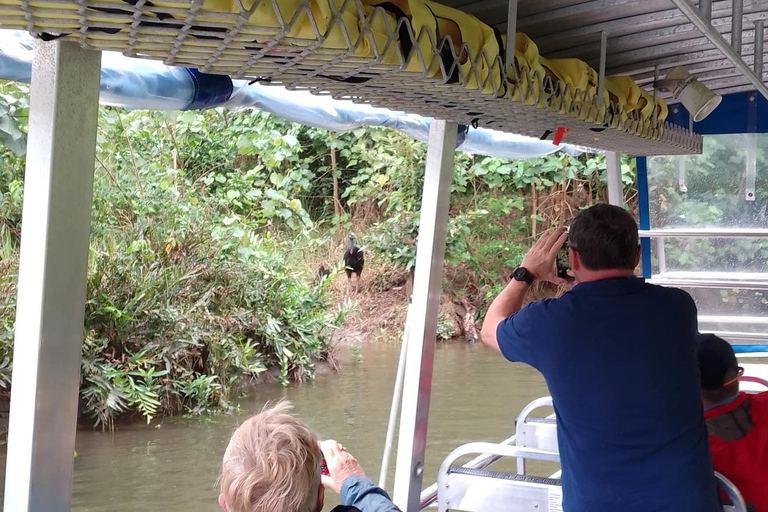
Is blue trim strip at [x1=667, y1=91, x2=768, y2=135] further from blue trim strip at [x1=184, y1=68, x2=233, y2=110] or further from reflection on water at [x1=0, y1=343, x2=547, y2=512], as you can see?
blue trim strip at [x1=184, y1=68, x2=233, y2=110]

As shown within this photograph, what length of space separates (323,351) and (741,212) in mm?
4577

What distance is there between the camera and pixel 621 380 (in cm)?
175

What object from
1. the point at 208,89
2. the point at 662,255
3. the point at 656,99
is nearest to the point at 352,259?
the point at 662,255

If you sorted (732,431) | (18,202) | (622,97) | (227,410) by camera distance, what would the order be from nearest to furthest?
1. (732,431)
2. (622,97)
3. (227,410)
4. (18,202)

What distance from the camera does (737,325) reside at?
16.4ft

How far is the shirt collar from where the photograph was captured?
70.2 inches

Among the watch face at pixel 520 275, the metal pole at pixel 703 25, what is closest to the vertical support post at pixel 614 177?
the metal pole at pixel 703 25

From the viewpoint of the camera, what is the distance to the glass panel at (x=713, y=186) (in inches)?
187

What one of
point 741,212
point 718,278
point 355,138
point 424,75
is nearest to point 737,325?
point 718,278

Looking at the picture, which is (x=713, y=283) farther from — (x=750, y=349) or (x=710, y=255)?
(x=750, y=349)

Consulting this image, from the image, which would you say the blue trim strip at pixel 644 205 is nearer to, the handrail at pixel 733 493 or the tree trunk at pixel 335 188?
the handrail at pixel 733 493

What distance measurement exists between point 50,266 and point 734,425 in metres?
1.66

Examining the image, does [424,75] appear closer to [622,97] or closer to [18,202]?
[622,97]

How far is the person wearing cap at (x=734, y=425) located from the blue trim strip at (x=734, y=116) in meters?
2.74
